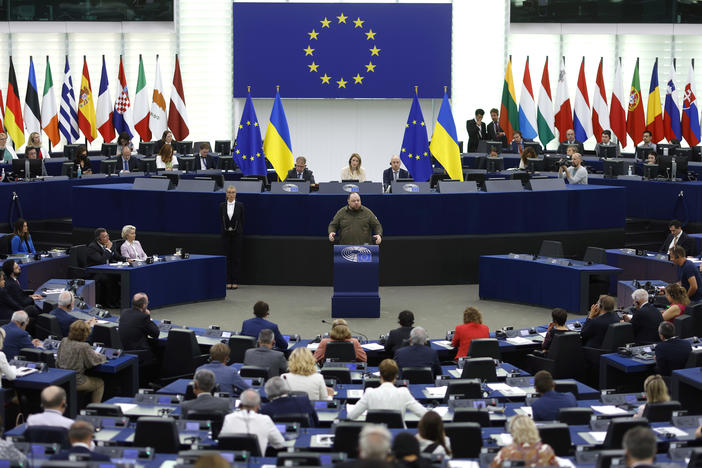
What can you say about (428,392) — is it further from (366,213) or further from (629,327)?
(366,213)

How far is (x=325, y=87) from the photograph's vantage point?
3269 cm

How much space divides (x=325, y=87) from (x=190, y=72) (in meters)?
4.32

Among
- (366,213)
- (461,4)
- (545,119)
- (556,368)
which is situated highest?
(461,4)

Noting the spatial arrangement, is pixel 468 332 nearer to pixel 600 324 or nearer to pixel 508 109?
pixel 600 324

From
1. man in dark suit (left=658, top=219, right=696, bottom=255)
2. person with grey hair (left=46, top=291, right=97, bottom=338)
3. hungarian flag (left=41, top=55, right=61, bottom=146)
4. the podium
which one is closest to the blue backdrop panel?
hungarian flag (left=41, top=55, right=61, bottom=146)

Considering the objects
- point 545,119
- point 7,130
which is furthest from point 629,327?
point 7,130

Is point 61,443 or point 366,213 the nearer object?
point 61,443

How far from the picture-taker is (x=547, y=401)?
10820mm

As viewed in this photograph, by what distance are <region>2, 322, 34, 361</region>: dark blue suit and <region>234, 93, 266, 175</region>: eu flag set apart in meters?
10.4

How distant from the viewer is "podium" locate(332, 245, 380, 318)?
18.5 metres

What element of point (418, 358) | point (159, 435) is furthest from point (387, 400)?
point (418, 358)

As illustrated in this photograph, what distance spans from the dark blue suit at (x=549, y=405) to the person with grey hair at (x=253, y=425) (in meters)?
2.63

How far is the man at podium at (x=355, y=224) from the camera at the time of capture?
61.9 feet

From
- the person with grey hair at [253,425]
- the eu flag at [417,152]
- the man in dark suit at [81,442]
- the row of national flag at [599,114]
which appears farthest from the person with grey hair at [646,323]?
the row of national flag at [599,114]
